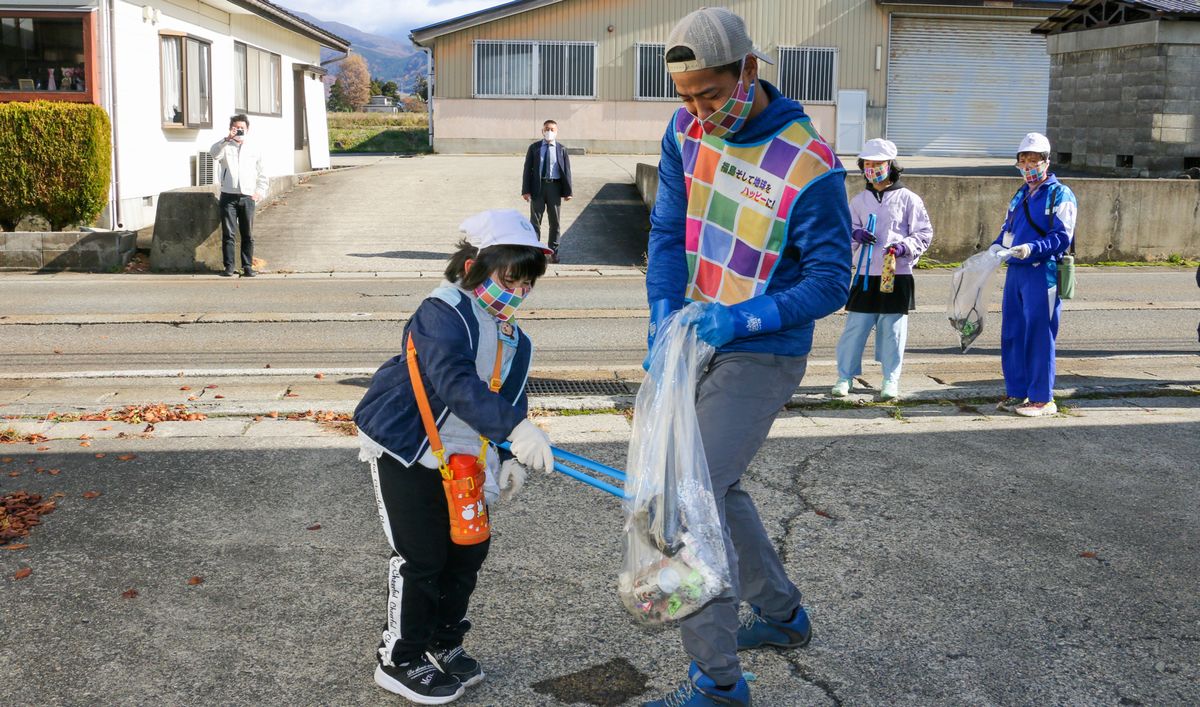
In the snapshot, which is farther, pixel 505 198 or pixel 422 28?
pixel 422 28

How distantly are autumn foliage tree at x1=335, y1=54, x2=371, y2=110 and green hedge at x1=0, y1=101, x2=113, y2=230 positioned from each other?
58296mm

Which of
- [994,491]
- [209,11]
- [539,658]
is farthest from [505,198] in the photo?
[539,658]

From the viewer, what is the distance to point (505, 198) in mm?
22531

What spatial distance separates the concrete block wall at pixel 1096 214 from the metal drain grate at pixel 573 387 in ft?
30.0

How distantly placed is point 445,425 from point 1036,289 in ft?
17.9

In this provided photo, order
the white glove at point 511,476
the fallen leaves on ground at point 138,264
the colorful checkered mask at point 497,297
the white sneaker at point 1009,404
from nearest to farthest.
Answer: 1. the colorful checkered mask at point 497,297
2. the white glove at point 511,476
3. the white sneaker at point 1009,404
4. the fallen leaves on ground at point 138,264

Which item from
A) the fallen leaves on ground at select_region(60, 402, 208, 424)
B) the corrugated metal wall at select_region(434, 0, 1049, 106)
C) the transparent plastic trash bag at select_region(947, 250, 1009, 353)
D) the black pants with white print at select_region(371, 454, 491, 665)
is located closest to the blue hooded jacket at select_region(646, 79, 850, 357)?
the black pants with white print at select_region(371, 454, 491, 665)

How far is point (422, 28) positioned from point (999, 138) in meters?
18.0

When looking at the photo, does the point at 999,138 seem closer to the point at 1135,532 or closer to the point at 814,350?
the point at 814,350

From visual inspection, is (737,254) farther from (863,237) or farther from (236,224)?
(236,224)

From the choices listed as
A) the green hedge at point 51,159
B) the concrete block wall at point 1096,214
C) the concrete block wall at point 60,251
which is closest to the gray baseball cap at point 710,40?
the concrete block wall at point 1096,214

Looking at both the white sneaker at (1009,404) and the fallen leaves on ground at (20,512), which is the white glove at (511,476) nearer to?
the fallen leaves on ground at (20,512)

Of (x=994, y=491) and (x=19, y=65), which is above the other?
(x=19, y=65)

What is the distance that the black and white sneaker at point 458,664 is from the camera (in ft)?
12.6
